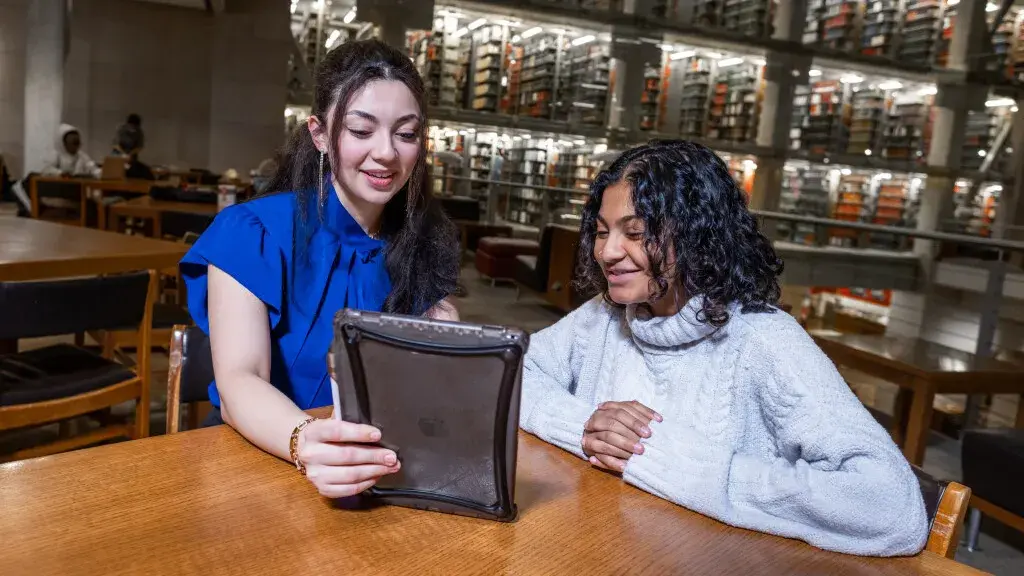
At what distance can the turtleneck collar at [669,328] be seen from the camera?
106 cm

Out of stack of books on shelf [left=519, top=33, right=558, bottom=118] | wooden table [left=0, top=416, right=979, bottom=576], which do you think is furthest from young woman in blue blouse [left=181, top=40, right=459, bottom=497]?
stack of books on shelf [left=519, top=33, right=558, bottom=118]

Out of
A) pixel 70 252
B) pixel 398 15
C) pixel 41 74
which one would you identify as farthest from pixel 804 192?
pixel 41 74

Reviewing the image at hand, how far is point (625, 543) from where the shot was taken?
83 centimetres

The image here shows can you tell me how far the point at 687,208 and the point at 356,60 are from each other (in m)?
0.56

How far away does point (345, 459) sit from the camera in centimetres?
81

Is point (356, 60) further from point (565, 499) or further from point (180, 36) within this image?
point (180, 36)

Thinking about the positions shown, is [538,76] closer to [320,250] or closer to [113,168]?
[320,250]

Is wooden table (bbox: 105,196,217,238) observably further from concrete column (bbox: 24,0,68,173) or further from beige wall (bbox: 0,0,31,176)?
beige wall (bbox: 0,0,31,176)

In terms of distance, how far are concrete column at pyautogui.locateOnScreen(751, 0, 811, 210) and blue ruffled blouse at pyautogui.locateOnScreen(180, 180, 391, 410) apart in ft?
18.7

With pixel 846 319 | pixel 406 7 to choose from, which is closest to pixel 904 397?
pixel 846 319

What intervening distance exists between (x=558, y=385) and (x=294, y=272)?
466 mm

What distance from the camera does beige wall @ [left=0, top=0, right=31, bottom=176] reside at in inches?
396

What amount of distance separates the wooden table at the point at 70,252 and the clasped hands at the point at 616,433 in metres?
2.10

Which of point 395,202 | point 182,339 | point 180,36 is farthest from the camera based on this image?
point 180,36
